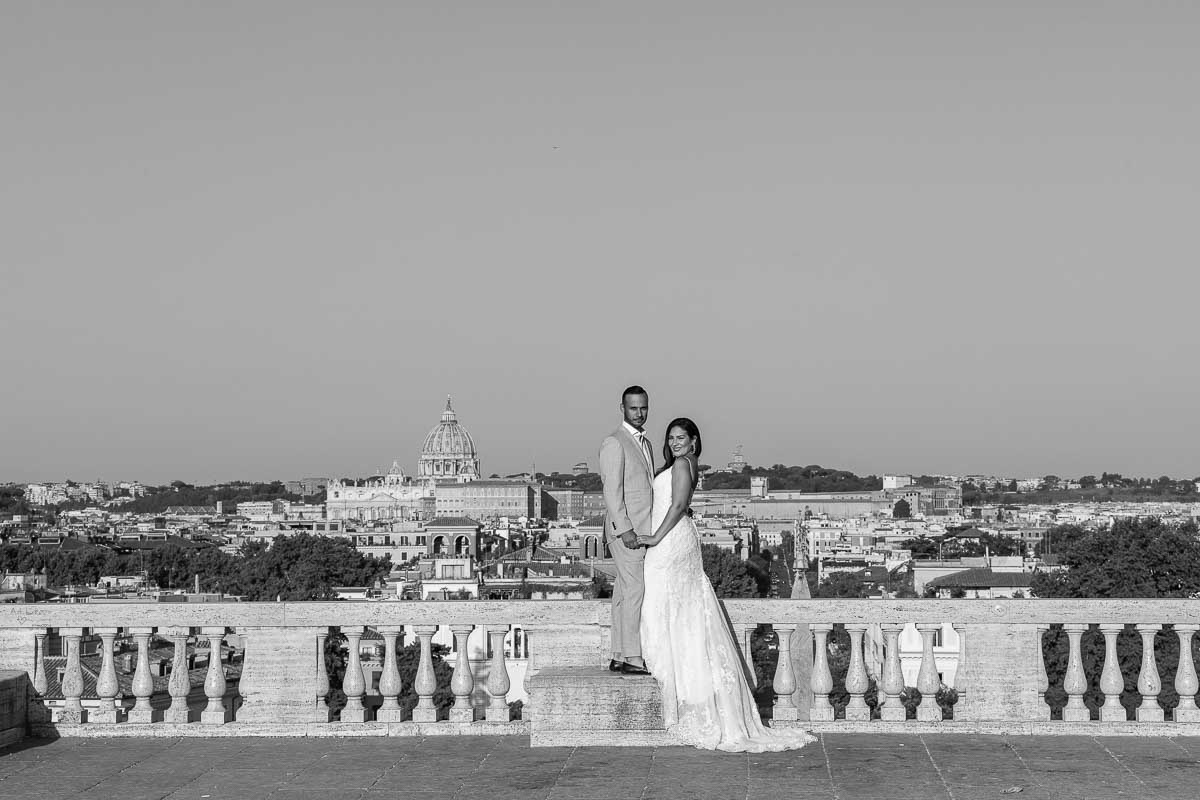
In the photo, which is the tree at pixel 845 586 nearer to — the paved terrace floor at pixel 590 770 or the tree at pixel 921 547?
the tree at pixel 921 547

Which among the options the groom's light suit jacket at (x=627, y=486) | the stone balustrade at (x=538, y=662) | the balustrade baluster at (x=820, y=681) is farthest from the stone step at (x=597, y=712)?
the balustrade baluster at (x=820, y=681)

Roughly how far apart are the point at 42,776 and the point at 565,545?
15925 centimetres

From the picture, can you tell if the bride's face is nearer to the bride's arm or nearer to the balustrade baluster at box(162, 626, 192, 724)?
the bride's arm

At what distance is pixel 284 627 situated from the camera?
10422 millimetres

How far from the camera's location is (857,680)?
32.8 feet

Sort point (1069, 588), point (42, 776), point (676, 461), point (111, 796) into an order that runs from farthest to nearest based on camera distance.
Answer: point (1069, 588) → point (676, 461) → point (42, 776) → point (111, 796)

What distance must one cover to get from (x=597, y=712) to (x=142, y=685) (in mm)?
2745

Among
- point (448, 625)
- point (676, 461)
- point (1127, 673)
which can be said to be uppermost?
point (676, 461)

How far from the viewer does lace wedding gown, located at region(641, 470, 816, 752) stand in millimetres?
9461

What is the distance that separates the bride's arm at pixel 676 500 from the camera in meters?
9.63

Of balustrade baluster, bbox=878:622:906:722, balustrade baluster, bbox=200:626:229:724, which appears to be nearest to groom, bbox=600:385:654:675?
balustrade baluster, bbox=878:622:906:722

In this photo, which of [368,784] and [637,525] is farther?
[637,525]

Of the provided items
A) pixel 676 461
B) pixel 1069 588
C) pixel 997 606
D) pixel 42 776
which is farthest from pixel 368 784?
pixel 1069 588

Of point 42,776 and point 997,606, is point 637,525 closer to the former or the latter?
point 997,606
